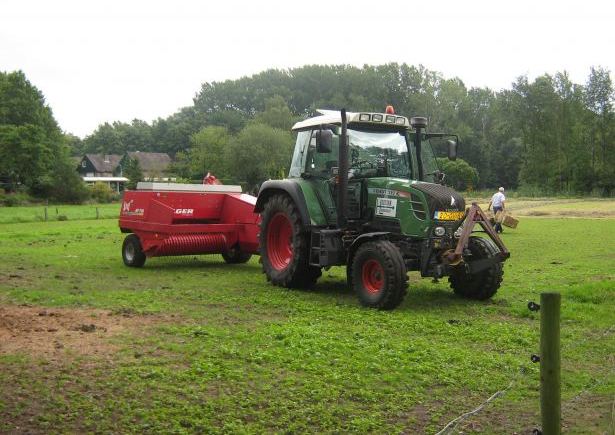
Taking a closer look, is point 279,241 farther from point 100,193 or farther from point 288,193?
point 100,193

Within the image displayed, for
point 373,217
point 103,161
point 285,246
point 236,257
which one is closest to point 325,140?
point 373,217

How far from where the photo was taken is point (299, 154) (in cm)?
1116

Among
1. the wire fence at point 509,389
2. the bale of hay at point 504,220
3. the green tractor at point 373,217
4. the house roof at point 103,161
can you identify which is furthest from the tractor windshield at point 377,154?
the house roof at point 103,161

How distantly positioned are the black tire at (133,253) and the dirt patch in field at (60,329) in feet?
16.5

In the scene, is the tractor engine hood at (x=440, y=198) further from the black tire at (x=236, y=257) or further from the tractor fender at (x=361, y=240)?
the black tire at (x=236, y=257)

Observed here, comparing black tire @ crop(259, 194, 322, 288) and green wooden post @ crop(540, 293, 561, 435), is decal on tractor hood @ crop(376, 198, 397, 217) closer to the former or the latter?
black tire @ crop(259, 194, 322, 288)

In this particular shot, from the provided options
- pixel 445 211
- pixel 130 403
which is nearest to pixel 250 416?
pixel 130 403

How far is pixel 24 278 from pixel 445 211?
23.8 ft

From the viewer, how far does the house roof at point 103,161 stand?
102750mm

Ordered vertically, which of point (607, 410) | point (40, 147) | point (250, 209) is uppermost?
point (40, 147)

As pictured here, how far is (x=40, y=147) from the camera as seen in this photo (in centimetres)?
6281

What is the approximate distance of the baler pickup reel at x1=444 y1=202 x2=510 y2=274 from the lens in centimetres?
895

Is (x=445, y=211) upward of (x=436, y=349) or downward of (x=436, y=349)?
upward

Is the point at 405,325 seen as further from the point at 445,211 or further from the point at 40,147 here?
the point at 40,147
